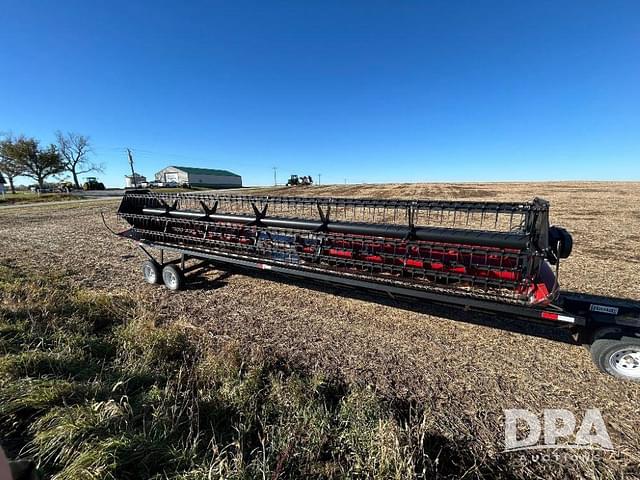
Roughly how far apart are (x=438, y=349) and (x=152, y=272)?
218 inches

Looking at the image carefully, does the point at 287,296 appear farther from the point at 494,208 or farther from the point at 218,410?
the point at 494,208

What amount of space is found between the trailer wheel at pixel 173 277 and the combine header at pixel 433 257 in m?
0.02

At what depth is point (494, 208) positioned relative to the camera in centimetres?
345

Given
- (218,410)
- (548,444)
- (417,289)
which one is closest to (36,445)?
(218,410)

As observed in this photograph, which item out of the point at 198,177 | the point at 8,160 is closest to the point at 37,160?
the point at 8,160

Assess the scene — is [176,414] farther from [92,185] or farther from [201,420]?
[92,185]

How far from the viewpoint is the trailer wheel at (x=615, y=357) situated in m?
2.90

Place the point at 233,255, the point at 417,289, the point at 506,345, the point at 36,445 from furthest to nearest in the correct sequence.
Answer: the point at 233,255 < the point at 506,345 < the point at 417,289 < the point at 36,445

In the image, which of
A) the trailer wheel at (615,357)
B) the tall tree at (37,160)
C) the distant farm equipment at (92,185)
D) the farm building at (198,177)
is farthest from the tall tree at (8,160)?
the trailer wheel at (615,357)

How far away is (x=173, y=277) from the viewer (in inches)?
217

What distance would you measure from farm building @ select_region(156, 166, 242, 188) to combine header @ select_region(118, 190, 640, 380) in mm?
80427

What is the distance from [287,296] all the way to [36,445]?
364cm

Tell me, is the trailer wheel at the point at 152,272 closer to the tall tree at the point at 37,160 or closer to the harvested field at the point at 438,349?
the harvested field at the point at 438,349

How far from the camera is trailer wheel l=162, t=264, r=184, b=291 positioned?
5.46 m
